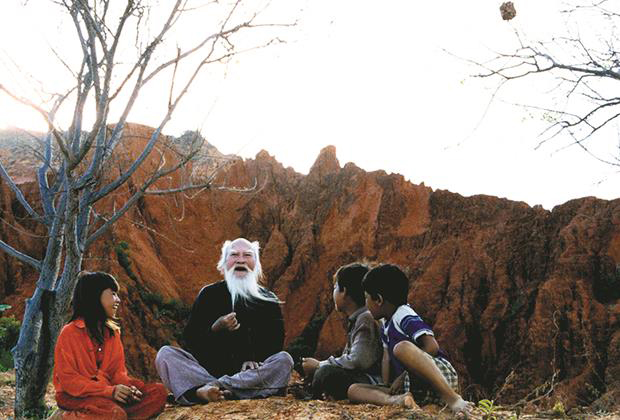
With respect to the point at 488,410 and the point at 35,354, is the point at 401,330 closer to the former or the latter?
the point at 488,410

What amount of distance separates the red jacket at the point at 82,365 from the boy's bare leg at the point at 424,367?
201 centimetres

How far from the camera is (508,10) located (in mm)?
5703

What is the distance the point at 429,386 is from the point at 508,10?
118 inches

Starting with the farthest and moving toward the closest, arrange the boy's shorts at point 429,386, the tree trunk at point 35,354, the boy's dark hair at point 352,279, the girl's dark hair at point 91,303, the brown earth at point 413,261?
the brown earth at point 413,261 < the tree trunk at point 35,354 < the boy's dark hair at point 352,279 < the girl's dark hair at point 91,303 < the boy's shorts at point 429,386

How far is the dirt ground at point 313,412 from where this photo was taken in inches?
175

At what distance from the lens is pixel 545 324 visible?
70.5 feet

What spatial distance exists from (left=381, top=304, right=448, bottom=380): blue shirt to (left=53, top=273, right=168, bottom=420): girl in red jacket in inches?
65.8

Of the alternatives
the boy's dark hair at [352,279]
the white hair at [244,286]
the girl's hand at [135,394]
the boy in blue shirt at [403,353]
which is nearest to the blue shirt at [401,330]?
the boy in blue shirt at [403,353]

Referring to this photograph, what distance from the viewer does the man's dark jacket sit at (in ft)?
18.9

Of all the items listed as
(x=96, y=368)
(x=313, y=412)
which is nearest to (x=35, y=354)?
(x=96, y=368)

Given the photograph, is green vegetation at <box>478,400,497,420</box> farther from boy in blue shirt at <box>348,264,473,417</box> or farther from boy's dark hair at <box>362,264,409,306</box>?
boy's dark hair at <box>362,264,409,306</box>

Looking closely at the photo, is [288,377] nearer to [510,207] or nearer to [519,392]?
[519,392]

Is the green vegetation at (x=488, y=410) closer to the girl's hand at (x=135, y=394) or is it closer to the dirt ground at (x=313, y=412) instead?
the dirt ground at (x=313, y=412)

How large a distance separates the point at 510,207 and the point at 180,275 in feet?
40.2
